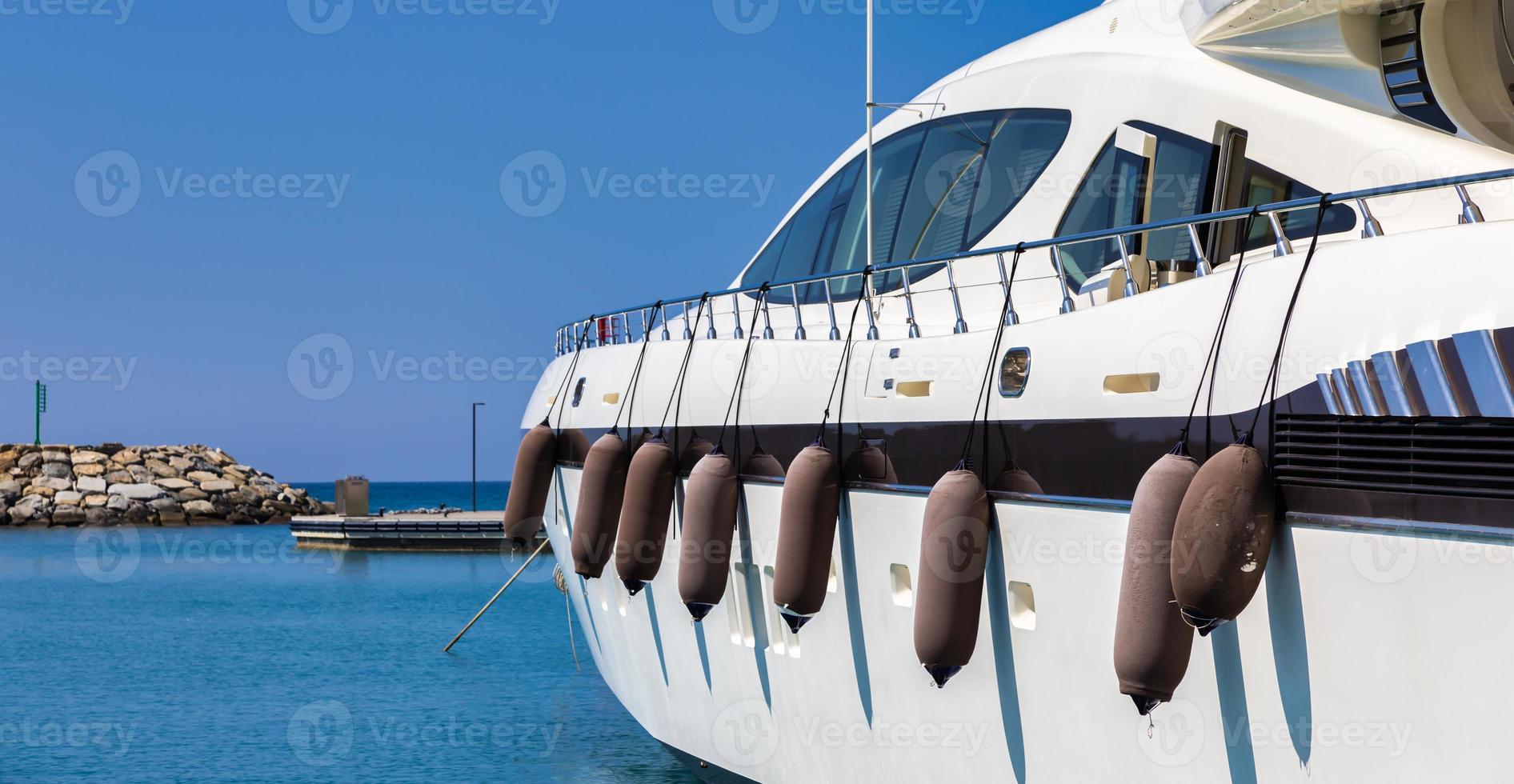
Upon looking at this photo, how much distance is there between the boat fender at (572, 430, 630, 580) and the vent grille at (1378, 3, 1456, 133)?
6.00 metres

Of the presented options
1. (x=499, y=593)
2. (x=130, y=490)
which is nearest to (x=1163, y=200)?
(x=499, y=593)

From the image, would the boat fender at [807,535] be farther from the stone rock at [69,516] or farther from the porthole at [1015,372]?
the stone rock at [69,516]

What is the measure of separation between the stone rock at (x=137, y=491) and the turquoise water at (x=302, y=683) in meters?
23.2

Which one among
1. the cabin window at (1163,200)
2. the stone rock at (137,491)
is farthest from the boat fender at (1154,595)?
the stone rock at (137,491)

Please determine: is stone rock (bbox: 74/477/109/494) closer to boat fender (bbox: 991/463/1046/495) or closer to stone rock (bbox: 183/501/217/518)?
stone rock (bbox: 183/501/217/518)

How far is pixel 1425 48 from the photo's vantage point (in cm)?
768

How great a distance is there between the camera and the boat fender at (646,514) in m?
10.1

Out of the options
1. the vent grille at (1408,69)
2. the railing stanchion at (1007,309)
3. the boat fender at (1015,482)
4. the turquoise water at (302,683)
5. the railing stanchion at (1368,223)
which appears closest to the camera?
the railing stanchion at (1368,223)

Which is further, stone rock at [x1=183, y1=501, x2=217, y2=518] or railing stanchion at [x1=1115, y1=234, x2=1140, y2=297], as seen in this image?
stone rock at [x1=183, y1=501, x2=217, y2=518]

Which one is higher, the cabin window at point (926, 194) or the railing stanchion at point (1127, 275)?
the cabin window at point (926, 194)

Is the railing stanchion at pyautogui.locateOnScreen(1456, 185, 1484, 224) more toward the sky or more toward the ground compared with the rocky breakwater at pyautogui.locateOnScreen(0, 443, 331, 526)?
more toward the sky

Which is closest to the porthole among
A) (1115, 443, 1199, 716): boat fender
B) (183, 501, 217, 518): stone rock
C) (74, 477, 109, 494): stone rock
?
(1115, 443, 1199, 716): boat fender

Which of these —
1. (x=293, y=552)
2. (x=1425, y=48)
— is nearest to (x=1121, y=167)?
(x=1425, y=48)

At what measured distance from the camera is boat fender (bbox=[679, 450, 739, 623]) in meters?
9.26
